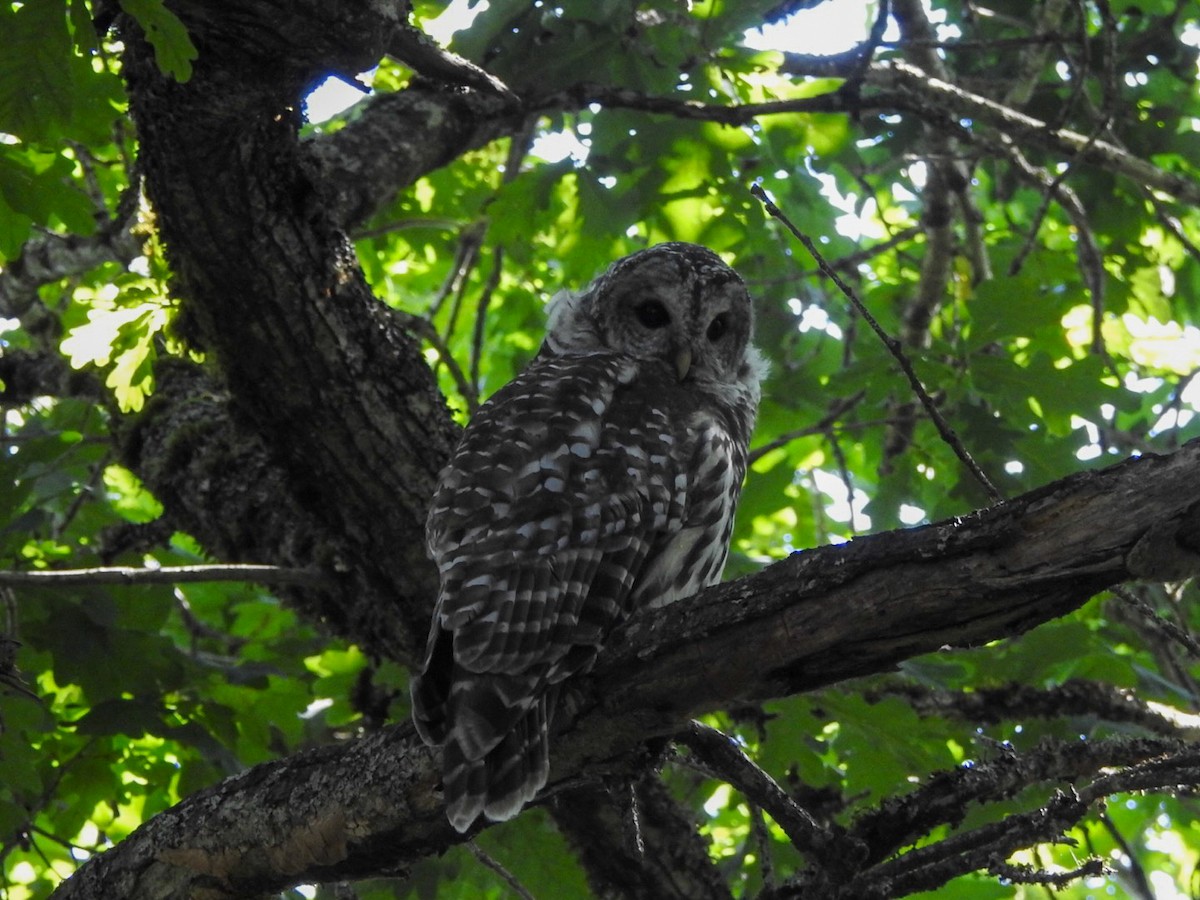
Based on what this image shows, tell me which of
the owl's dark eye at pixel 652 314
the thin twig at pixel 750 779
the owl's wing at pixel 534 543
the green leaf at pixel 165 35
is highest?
the owl's dark eye at pixel 652 314

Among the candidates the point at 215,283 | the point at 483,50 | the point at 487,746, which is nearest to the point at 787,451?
the point at 483,50

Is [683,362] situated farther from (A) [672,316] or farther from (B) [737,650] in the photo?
(B) [737,650]

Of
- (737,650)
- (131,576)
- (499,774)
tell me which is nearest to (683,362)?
(131,576)

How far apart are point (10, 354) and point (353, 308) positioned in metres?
2.12

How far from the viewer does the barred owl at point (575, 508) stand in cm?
260

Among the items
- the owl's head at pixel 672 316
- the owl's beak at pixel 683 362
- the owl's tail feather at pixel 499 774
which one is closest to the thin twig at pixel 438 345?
the owl's head at pixel 672 316

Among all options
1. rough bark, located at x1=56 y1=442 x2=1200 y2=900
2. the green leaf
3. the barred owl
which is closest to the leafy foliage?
Answer: the green leaf

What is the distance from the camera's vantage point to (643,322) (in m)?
4.27

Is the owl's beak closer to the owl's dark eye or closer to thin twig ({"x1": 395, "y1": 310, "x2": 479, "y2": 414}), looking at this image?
the owl's dark eye

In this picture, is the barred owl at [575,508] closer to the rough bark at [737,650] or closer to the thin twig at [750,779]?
the rough bark at [737,650]

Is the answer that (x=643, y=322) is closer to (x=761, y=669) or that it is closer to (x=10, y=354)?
(x=761, y=669)

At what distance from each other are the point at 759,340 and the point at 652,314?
1757 mm

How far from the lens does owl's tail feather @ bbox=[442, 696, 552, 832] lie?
2436 millimetres

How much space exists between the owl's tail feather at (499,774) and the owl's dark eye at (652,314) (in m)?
1.88
